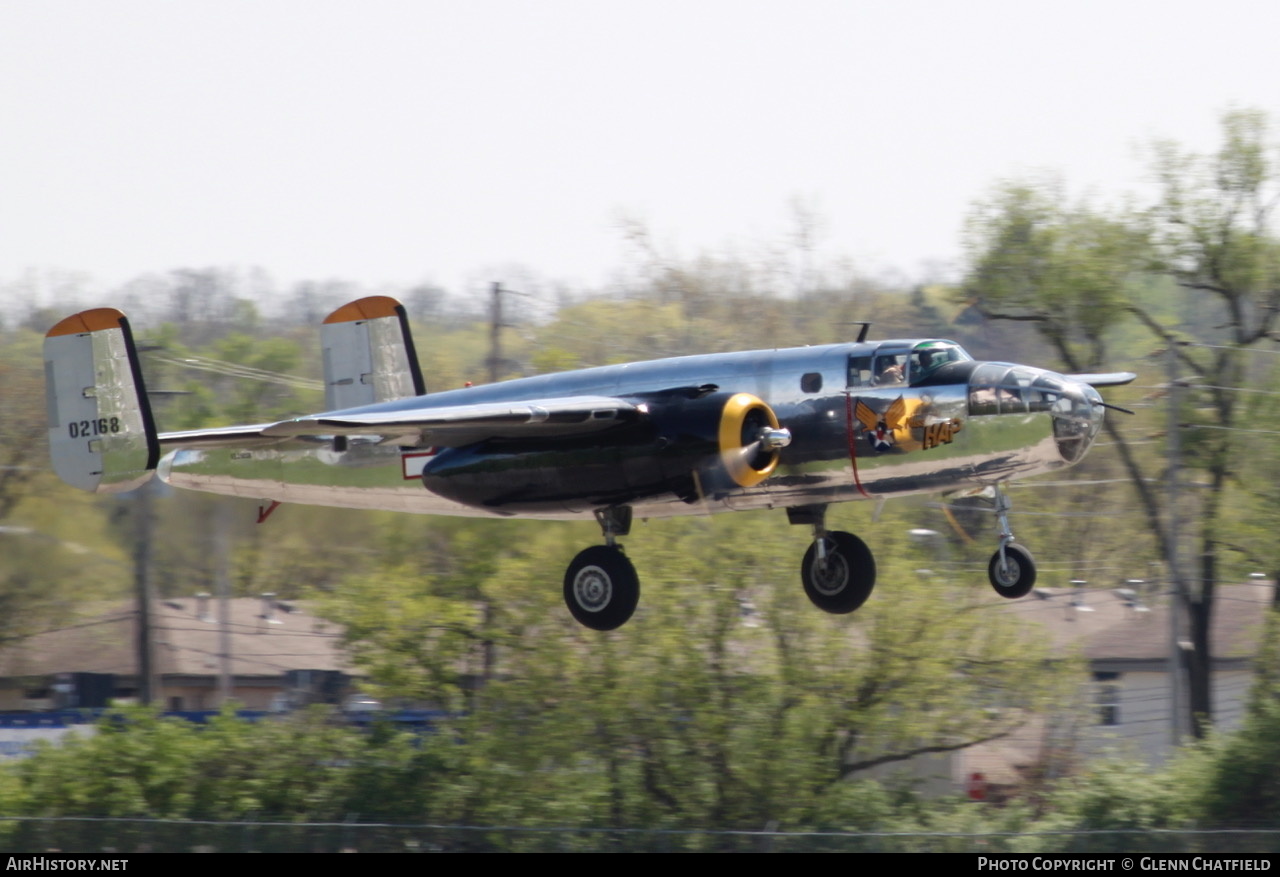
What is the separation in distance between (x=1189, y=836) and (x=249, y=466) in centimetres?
1111

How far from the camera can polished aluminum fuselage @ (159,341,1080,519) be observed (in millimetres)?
13961

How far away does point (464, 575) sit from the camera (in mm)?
29578

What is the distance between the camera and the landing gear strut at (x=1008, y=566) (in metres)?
14.5

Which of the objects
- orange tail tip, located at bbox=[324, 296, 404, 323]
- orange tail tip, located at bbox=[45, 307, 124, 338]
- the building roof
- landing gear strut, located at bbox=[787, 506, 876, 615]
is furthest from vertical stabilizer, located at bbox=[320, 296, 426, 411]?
the building roof

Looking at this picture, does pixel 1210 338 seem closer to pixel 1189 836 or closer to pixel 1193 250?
pixel 1193 250

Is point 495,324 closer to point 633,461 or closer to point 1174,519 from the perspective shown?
point 1174,519

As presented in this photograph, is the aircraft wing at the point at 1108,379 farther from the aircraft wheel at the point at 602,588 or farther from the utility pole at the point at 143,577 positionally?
the utility pole at the point at 143,577

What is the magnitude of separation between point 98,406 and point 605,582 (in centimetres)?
626

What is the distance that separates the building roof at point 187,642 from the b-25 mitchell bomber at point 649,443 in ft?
45.9

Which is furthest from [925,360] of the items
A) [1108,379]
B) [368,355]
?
[368,355]

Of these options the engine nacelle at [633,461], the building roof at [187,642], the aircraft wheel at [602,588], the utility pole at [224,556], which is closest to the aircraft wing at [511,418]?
the engine nacelle at [633,461]

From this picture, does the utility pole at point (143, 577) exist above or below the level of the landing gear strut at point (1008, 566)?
below

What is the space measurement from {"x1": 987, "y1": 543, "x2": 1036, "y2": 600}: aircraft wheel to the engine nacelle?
262 centimetres

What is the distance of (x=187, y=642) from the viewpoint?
32.8m
